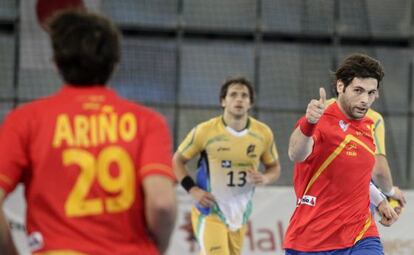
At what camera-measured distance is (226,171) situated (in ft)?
29.3

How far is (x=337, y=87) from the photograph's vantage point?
20.6 ft

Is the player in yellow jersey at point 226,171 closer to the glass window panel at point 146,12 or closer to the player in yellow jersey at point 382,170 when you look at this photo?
the player in yellow jersey at point 382,170

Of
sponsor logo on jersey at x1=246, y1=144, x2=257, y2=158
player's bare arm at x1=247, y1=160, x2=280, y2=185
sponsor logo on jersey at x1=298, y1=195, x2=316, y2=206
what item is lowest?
player's bare arm at x1=247, y1=160, x2=280, y2=185

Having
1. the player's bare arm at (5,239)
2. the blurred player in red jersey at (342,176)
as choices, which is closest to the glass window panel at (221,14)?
the blurred player in red jersey at (342,176)

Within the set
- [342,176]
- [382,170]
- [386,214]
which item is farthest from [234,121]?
[342,176]

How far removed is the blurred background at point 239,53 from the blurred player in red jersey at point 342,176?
8.22 meters

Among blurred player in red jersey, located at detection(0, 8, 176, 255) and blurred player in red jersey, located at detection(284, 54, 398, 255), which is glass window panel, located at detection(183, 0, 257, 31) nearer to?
blurred player in red jersey, located at detection(284, 54, 398, 255)

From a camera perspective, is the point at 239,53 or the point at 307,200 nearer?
the point at 307,200

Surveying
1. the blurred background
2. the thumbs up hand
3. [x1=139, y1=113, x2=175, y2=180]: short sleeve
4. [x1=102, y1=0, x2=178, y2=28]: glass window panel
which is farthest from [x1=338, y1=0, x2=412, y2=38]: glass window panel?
[x1=139, y1=113, x2=175, y2=180]: short sleeve

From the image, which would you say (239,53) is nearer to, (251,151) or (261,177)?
(251,151)

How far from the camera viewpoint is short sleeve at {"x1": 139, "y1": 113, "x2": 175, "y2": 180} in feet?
10.4

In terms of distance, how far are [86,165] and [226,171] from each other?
5794 millimetres

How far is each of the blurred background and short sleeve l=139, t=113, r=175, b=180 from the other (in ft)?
37.0

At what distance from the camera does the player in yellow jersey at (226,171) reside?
8773mm
